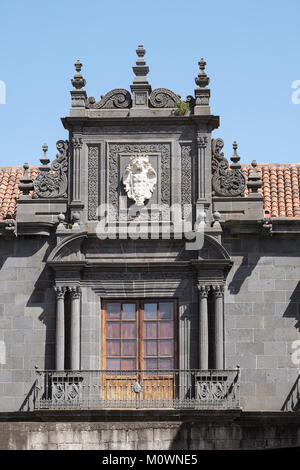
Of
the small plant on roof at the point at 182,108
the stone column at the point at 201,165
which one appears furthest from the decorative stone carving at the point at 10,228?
the small plant on roof at the point at 182,108

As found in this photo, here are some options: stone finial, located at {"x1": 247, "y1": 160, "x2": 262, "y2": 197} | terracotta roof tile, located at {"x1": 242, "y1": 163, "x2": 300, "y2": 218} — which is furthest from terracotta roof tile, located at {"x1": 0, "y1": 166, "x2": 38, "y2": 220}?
terracotta roof tile, located at {"x1": 242, "y1": 163, "x2": 300, "y2": 218}

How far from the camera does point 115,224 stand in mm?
27906

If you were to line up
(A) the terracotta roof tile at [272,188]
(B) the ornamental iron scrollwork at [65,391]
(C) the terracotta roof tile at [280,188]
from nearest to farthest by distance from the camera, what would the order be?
(B) the ornamental iron scrollwork at [65,391] < (C) the terracotta roof tile at [280,188] < (A) the terracotta roof tile at [272,188]

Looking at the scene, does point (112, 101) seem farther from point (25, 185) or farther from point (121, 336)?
point (121, 336)

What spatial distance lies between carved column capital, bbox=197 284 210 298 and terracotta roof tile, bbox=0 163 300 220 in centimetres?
266

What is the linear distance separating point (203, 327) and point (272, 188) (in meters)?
4.94

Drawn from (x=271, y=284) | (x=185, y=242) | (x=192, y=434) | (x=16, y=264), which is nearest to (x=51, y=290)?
(x=16, y=264)

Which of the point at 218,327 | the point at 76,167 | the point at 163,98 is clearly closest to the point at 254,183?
the point at 163,98

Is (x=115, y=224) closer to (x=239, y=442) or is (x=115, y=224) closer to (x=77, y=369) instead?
(x=77, y=369)

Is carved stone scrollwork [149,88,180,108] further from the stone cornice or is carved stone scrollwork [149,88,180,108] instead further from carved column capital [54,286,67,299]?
carved column capital [54,286,67,299]

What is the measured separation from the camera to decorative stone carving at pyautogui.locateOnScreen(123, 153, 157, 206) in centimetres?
2804

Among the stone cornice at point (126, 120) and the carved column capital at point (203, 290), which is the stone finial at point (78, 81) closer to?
the stone cornice at point (126, 120)

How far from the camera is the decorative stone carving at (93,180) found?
92.6ft

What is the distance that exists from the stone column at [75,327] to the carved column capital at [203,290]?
2865 millimetres
